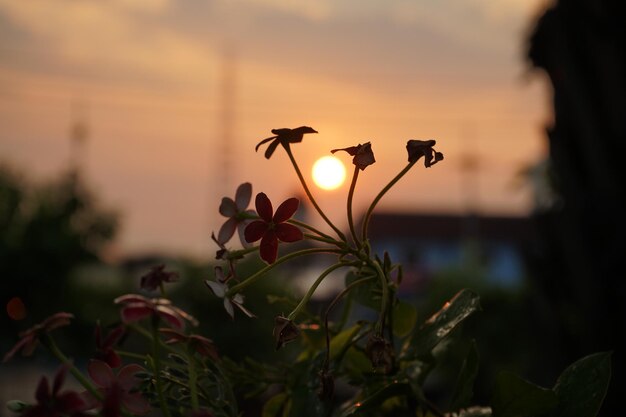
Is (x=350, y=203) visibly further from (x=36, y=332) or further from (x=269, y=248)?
(x=36, y=332)

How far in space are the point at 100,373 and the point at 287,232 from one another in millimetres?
175

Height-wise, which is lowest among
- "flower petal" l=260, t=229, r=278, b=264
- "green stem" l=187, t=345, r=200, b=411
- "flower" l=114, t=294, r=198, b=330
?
"green stem" l=187, t=345, r=200, b=411

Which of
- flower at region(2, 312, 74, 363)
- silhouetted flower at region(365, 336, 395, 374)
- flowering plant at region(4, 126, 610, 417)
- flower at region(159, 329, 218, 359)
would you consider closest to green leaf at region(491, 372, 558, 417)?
flowering plant at region(4, 126, 610, 417)

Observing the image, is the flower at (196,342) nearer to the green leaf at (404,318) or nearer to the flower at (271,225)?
the flower at (271,225)

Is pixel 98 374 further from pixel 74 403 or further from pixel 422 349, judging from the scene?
pixel 422 349

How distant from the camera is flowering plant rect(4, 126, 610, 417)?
1.91 feet

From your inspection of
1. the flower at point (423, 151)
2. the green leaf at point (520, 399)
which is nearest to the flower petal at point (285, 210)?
the flower at point (423, 151)

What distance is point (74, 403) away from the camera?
0.56 m

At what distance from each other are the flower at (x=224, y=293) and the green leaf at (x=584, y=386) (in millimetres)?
256

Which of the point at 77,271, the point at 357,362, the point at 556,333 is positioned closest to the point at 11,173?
the point at 77,271

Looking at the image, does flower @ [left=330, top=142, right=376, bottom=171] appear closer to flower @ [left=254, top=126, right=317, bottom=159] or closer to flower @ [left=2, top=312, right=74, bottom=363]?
flower @ [left=254, top=126, right=317, bottom=159]

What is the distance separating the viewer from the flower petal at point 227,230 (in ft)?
2.25

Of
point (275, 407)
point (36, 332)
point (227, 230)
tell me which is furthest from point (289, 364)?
point (36, 332)

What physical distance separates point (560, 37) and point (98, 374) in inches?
112
